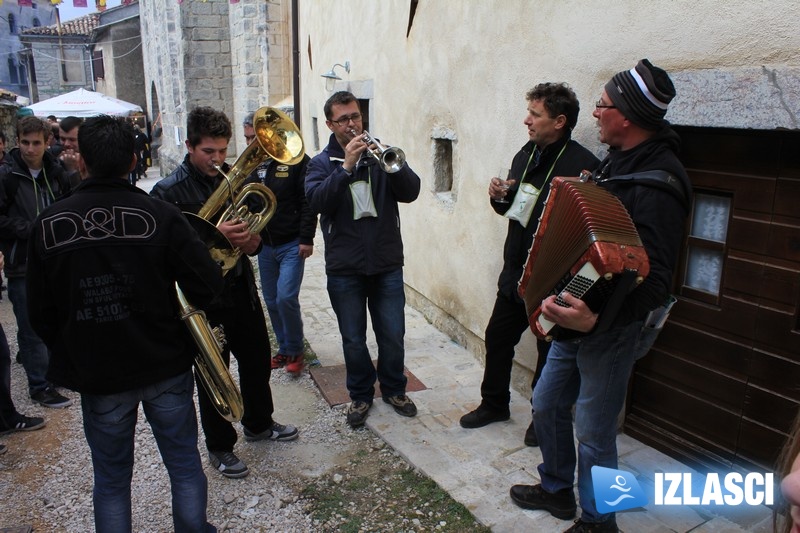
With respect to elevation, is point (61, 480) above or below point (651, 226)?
below

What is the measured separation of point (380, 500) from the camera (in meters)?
3.09

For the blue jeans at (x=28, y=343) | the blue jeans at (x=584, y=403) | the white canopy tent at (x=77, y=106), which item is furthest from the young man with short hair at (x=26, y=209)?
the white canopy tent at (x=77, y=106)

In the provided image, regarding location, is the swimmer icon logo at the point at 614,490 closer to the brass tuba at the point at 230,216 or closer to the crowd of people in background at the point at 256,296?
the crowd of people in background at the point at 256,296

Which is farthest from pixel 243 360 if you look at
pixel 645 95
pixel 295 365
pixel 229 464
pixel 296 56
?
pixel 296 56

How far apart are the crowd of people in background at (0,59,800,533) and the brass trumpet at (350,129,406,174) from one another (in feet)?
0.06

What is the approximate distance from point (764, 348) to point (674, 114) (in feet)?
3.90

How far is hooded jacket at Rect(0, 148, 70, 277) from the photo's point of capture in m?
3.92

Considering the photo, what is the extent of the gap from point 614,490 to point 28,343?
3.90m

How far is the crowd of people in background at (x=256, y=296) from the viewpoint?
7.06ft

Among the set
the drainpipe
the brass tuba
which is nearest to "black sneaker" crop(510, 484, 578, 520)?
the brass tuba

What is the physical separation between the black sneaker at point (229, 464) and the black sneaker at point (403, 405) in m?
1.04

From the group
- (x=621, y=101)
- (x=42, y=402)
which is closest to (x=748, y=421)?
(x=621, y=101)

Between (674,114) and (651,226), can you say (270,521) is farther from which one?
(674,114)

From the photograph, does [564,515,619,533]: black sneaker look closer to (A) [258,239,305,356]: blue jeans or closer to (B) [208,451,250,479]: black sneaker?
(B) [208,451,250,479]: black sneaker
